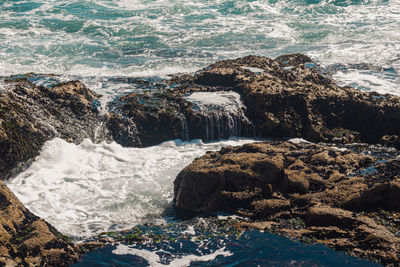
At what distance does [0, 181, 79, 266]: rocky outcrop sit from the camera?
6249 millimetres

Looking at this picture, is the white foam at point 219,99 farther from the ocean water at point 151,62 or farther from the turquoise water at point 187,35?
the turquoise water at point 187,35

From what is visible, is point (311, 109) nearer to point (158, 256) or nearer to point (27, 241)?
point (158, 256)

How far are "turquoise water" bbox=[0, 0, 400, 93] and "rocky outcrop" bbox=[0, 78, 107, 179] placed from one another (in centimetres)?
531

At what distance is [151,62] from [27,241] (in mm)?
21506

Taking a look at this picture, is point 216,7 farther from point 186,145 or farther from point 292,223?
point 292,223

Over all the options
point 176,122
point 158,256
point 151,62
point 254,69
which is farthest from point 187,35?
point 158,256

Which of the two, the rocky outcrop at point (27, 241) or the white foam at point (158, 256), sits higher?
the rocky outcrop at point (27, 241)

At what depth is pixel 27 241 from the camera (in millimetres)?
6617

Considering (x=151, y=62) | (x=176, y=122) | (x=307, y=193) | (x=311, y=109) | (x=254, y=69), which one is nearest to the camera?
(x=307, y=193)

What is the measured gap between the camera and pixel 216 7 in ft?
145

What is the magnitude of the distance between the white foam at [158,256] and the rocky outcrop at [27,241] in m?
0.92

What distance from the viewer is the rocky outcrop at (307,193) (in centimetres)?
708

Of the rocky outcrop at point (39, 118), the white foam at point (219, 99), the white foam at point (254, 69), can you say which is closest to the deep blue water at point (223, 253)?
the rocky outcrop at point (39, 118)

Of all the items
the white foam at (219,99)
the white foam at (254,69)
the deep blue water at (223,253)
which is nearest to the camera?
the deep blue water at (223,253)
